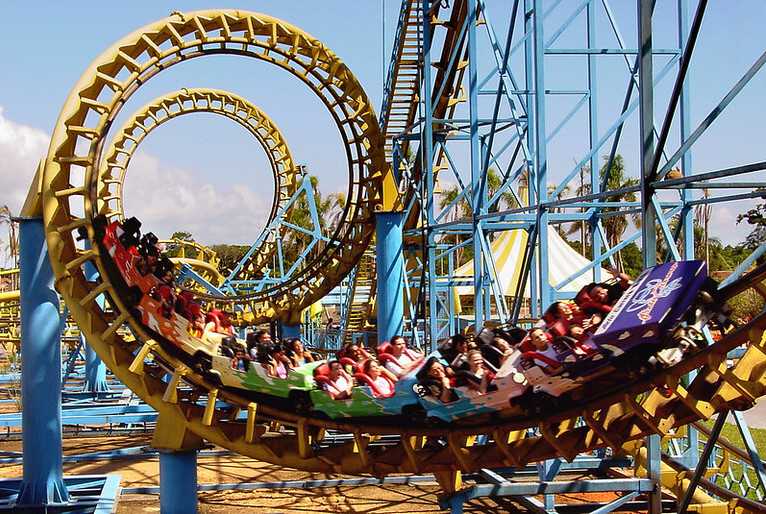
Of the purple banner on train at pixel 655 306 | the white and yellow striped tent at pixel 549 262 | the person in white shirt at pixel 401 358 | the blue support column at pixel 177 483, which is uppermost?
the white and yellow striped tent at pixel 549 262

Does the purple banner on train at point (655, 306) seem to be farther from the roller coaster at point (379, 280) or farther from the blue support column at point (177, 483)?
the blue support column at point (177, 483)

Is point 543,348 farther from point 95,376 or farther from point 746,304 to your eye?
point 746,304

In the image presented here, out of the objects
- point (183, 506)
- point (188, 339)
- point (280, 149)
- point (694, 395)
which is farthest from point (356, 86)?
point (280, 149)

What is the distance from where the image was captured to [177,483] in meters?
6.12

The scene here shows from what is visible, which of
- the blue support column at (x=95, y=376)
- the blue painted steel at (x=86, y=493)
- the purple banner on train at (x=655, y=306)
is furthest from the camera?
the blue support column at (x=95, y=376)

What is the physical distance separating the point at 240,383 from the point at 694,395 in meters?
3.06

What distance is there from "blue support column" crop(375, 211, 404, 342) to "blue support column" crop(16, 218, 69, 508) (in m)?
3.67

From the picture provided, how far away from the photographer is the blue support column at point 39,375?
6762 millimetres

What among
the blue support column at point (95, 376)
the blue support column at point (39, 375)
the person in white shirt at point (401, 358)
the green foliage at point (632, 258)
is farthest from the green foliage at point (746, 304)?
the blue support column at point (39, 375)

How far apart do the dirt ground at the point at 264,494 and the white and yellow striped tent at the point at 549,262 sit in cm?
557

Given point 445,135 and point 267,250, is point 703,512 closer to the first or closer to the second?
point 445,135

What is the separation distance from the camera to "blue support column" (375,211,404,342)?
31.1 ft

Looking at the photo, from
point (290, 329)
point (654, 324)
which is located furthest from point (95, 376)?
point (654, 324)

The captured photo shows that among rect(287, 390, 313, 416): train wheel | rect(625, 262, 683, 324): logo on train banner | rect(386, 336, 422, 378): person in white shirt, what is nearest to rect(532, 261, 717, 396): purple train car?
rect(625, 262, 683, 324): logo on train banner
